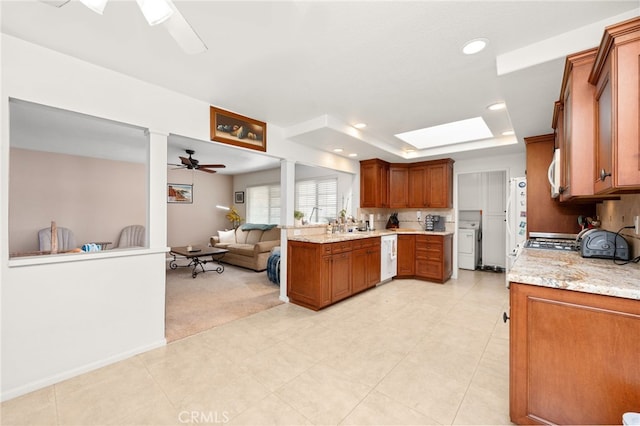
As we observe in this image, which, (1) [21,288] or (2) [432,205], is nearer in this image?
(1) [21,288]

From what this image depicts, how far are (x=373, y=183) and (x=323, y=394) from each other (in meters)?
3.81

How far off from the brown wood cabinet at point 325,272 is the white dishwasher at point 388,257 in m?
0.52

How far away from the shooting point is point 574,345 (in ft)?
4.25

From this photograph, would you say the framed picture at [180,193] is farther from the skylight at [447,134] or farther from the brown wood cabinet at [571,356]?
the brown wood cabinet at [571,356]

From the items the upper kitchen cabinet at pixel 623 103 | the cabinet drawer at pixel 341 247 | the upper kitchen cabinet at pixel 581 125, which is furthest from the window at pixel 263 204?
the upper kitchen cabinet at pixel 623 103

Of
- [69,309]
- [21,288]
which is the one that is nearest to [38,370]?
[69,309]

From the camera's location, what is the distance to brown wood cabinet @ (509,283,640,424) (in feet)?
3.91

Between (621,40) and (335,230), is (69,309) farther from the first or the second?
(621,40)

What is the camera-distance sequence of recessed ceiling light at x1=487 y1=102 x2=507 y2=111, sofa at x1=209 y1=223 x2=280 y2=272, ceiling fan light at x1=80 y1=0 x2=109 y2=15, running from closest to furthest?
ceiling fan light at x1=80 y1=0 x2=109 y2=15, recessed ceiling light at x1=487 y1=102 x2=507 y2=111, sofa at x1=209 y1=223 x2=280 y2=272

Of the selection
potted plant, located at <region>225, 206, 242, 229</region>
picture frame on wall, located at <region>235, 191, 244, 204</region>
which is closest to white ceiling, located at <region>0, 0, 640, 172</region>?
potted plant, located at <region>225, 206, 242, 229</region>

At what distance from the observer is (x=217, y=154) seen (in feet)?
18.0

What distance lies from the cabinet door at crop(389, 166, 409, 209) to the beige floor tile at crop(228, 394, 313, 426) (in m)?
4.33

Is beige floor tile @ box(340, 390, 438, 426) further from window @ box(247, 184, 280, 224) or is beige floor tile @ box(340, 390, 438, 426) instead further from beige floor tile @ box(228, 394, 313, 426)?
window @ box(247, 184, 280, 224)

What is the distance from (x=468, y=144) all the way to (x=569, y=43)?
110 inches
